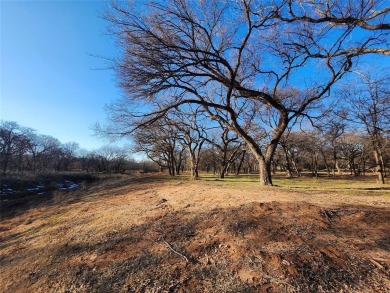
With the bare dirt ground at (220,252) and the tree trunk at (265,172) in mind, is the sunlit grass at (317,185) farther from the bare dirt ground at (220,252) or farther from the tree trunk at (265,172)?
the bare dirt ground at (220,252)

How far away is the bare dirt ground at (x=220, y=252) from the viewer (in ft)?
11.4

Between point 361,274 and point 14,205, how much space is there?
66.2 ft

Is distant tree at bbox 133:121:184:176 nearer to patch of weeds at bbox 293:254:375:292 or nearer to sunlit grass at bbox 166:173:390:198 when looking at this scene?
sunlit grass at bbox 166:173:390:198

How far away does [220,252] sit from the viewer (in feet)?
14.2

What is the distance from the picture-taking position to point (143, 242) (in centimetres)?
515

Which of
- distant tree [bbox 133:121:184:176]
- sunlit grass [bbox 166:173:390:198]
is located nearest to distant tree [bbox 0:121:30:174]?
distant tree [bbox 133:121:184:176]

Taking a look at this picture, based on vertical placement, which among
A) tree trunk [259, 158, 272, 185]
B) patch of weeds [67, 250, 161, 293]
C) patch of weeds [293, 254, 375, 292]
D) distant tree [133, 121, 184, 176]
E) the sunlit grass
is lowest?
patch of weeds [67, 250, 161, 293]

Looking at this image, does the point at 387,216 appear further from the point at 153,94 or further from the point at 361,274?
the point at 153,94

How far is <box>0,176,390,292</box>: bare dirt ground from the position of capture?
3475 millimetres

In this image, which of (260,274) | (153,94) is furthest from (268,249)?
(153,94)

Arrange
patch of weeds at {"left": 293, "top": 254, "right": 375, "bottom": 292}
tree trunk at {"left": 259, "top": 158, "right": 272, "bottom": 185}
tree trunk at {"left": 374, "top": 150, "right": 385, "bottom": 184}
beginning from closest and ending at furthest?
patch of weeds at {"left": 293, "top": 254, "right": 375, "bottom": 292}, tree trunk at {"left": 259, "top": 158, "right": 272, "bottom": 185}, tree trunk at {"left": 374, "top": 150, "right": 385, "bottom": 184}

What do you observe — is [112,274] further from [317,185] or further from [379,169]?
[379,169]

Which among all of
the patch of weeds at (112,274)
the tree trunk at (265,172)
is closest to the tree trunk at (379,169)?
the tree trunk at (265,172)

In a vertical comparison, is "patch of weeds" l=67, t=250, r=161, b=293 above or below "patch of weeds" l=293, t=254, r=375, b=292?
below
